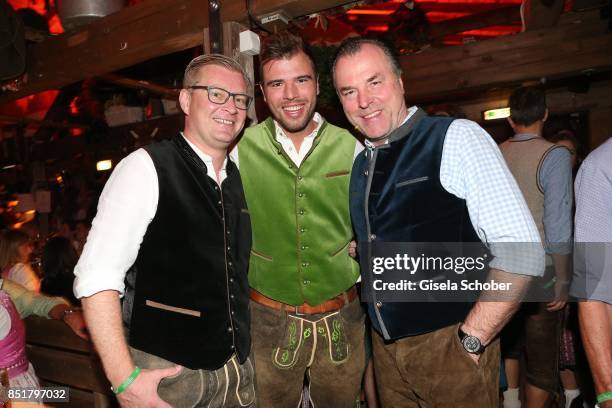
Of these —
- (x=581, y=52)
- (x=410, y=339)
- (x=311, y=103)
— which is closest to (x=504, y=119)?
(x=581, y=52)

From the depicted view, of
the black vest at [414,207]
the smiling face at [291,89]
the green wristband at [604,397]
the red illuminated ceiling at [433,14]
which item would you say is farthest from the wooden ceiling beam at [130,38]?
the red illuminated ceiling at [433,14]

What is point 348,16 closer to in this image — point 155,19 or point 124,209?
point 155,19

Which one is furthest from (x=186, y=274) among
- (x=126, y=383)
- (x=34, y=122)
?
(x=34, y=122)

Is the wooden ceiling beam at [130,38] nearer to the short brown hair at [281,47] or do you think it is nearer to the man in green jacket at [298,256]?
the short brown hair at [281,47]

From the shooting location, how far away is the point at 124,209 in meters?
1.56

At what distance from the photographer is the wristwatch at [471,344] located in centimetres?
155

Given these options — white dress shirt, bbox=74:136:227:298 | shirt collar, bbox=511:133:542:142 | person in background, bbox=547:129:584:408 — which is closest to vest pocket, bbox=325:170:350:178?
white dress shirt, bbox=74:136:227:298

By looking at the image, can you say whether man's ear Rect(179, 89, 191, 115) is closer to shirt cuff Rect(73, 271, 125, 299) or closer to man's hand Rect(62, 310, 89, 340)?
shirt cuff Rect(73, 271, 125, 299)

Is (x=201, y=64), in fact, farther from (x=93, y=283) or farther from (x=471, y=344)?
(x=471, y=344)

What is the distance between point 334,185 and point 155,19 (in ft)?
6.55

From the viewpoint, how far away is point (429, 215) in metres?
1.67

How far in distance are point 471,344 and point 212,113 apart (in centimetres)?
136

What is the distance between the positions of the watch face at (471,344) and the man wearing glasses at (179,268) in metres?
0.90

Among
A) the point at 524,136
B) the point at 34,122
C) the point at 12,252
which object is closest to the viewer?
the point at 524,136
